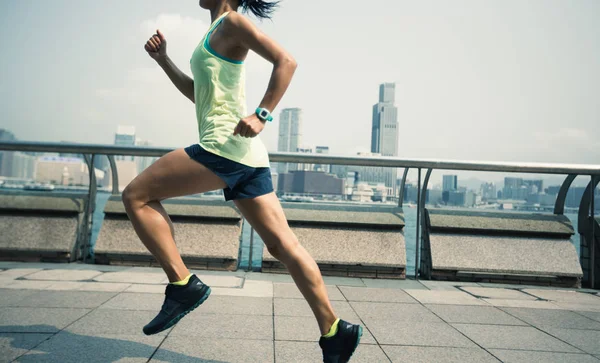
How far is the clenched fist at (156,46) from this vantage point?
2404 mm

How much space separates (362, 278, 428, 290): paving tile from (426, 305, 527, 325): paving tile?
76 cm

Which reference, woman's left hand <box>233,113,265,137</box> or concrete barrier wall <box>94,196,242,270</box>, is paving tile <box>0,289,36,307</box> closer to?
concrete barrier wall <box>94,196,242,270</box>

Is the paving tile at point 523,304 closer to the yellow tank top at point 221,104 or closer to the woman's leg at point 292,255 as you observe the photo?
the woman's leg at point 292,255

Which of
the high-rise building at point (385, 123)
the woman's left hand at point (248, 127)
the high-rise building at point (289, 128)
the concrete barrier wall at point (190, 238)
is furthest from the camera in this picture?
the high-rise building at point (385, 123)

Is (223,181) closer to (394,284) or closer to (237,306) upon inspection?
(237,306)

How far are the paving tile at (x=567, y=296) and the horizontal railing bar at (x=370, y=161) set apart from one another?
1.23 meters

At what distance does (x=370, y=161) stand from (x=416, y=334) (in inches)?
90.5

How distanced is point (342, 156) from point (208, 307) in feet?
7.18

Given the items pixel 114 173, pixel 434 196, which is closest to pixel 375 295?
pixel 434 196

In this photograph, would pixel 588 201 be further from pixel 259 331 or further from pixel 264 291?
pixel 259 331

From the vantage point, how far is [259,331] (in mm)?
2717

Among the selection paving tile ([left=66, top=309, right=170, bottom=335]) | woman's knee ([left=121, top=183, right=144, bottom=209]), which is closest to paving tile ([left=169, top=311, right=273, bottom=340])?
paving tile ([left=66, top=309, right=170, bottom=335])

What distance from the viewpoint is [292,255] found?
203cm

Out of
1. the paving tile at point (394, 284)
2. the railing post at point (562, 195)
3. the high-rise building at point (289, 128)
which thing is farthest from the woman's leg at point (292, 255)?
the high-rise building at point (289, 128)
